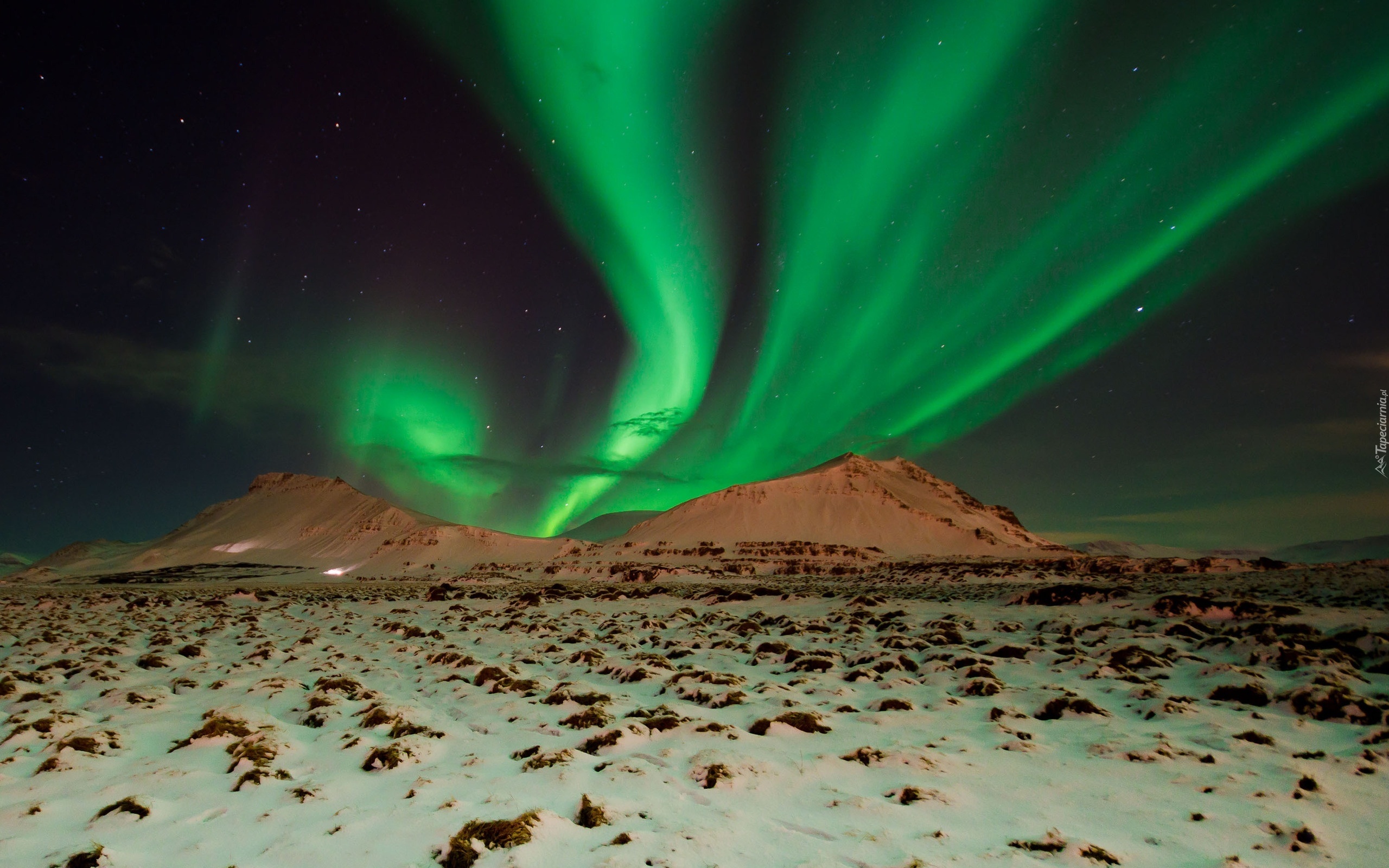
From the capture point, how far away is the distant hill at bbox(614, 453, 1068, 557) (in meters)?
120

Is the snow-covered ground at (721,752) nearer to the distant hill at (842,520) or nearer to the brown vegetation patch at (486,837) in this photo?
the brown vegetation patch at (486,837)

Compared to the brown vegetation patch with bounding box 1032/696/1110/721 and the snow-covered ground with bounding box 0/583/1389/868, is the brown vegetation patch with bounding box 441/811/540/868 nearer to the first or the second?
the snow-covered ground with bounding box 0/583/1389/868

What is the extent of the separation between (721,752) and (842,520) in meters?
126

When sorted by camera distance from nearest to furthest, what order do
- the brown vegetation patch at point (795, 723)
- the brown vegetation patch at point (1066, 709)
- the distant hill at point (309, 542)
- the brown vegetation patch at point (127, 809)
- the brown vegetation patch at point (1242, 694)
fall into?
the brown vegetation patch at point (127, 809), the brown vegetation patch at point (795, 723), the brown vegetation patch at point (1066, 709), the brown vegetation patch at point (1242, 694), the distant hill at point (309, 542)

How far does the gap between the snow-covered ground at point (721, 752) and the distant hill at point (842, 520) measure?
4125 inches

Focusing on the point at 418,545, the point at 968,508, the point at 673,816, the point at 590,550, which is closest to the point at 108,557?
the point at 418,545

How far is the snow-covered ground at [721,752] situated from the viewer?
15.8ft

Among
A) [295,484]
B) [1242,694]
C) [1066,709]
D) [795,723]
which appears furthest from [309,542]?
[1242,694]

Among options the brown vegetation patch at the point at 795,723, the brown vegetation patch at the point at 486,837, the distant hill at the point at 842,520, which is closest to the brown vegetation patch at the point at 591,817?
the brown vegetation patch at the point at 486,837

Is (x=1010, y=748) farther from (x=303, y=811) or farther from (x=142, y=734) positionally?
(x=142, y=734)

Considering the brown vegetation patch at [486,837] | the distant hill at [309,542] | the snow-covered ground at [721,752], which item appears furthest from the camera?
the distant hill at [309,542]

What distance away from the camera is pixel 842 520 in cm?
12750

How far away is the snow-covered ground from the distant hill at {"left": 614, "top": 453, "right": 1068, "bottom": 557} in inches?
4125

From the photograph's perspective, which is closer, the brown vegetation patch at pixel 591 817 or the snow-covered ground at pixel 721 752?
the snow-covered ground at pixel 721 752
